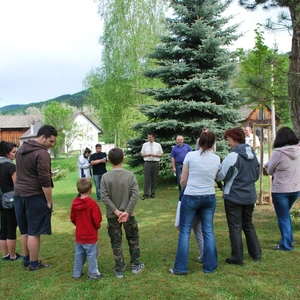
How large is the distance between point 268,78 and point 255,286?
13.0 feet

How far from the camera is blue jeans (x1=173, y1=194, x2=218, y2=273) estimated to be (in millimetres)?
3967

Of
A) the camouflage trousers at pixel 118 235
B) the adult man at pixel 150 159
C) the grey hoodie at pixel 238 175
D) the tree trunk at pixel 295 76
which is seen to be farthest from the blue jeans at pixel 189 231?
the adult man at pixel 150 159

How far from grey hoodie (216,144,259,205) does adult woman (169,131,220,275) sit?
18 cm

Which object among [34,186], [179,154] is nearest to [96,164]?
[179,154]

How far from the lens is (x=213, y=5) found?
1185 centimetres

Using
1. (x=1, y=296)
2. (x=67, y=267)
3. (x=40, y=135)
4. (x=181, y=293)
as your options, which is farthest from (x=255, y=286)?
(x=40, y=135)

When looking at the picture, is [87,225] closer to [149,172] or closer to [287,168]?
[287,168]

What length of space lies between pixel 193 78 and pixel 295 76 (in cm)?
536

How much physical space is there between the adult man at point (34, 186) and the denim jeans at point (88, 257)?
58 centimetres

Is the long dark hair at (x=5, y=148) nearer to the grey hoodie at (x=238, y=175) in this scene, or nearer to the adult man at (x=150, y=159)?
the grey hoodie at (x=238, y=175)

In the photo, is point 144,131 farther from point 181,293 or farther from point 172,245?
point 181,293

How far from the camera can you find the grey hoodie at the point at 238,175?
13.4ft

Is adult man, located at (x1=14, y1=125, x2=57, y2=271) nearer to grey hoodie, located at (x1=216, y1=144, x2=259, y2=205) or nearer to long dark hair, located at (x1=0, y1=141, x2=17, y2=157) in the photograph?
long dark hair, located at (x1=0, y1=141, x2=17, y2=157)

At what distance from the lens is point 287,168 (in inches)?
188
